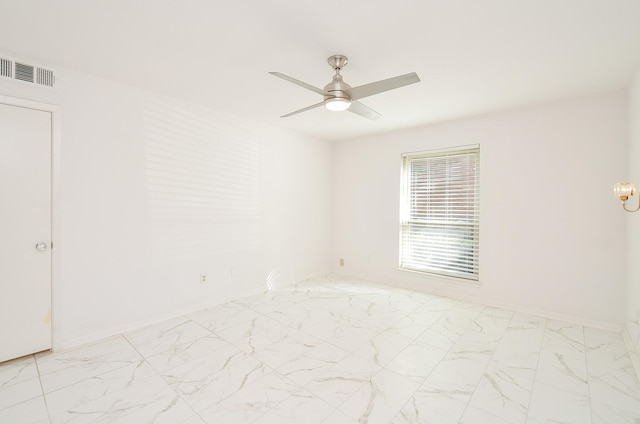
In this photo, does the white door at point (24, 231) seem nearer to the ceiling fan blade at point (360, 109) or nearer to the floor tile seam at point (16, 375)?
the floor tile seam at point (16, 375)

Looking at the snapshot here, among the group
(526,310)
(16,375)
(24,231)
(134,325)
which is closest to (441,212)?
(526,310)

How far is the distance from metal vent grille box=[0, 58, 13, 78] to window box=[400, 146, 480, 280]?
14.2 feet

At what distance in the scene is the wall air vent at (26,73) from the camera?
230 cm

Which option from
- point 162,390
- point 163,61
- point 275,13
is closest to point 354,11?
point 275,13

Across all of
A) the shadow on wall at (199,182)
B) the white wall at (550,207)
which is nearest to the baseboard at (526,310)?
the white wall at (550,207)

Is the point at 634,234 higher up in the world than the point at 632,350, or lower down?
higher up

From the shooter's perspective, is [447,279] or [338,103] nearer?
[338,103]

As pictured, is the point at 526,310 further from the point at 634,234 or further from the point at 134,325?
the point at 134,325

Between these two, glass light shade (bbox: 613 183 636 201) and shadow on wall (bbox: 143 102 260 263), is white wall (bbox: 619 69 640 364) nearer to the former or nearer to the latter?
glass light shade (bbox: 613 183 636 201)

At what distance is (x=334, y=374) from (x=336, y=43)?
2.42m

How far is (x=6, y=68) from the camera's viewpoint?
230 centimetres

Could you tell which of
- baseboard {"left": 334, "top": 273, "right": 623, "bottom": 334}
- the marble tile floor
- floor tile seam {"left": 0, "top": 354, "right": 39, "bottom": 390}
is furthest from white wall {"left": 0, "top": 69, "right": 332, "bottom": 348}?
baseboard {"left": 334, "top": 273, "right": 623, "bottom": 334}

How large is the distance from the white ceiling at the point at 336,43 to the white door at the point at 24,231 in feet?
1.98

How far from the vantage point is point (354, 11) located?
5.86 ft
